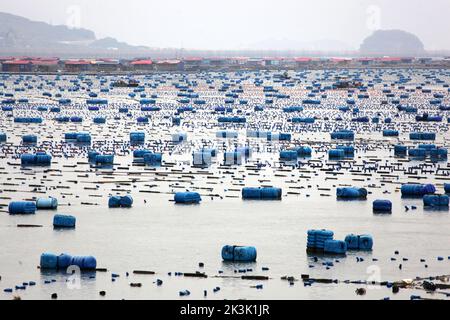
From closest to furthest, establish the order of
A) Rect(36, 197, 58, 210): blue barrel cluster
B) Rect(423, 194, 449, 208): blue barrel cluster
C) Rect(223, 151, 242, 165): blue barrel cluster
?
1. Rect(36, 197, 58, 210): blue barrel cluster
2. Rect(423, 194, 449, 208): blue barrel cluster
3. Rect(223, 151, 242, 165): blue barrel cluster

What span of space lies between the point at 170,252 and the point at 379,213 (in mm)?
13212

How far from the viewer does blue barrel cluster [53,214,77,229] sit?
5059 centimetres

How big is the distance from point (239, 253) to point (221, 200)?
1468 cm

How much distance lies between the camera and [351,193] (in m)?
59.7

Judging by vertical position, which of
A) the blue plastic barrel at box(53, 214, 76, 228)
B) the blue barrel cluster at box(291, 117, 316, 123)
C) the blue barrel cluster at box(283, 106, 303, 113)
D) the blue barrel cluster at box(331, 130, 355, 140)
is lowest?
the blue barrel cluster at box(283, 106, 303, 113)

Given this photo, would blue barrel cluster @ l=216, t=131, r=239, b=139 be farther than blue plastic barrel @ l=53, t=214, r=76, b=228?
Yes

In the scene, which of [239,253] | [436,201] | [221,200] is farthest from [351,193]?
[239,253]

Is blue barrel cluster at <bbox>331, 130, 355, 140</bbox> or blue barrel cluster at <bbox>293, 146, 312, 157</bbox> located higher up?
blue barrel cluster at <bbox>293, 146, 312, 157</bbox>

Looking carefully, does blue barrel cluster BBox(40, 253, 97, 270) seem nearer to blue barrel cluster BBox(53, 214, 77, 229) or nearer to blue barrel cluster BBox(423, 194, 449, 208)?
blue barrel cluster BBox(53, 214, 77, 229)

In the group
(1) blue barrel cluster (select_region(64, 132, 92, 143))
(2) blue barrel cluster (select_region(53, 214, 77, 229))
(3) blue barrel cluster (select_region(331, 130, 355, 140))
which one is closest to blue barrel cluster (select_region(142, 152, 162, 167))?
(1) blue barrel cluster (select_region(64, 132, 92, 143))

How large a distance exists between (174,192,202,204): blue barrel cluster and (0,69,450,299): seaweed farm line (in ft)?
2.11

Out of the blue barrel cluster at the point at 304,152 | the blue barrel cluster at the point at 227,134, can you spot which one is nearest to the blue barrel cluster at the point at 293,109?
the blue barrel cluster at the point at 227,134

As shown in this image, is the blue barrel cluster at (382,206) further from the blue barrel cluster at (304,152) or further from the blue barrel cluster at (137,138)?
the blue barrel cluster at (137,138)
